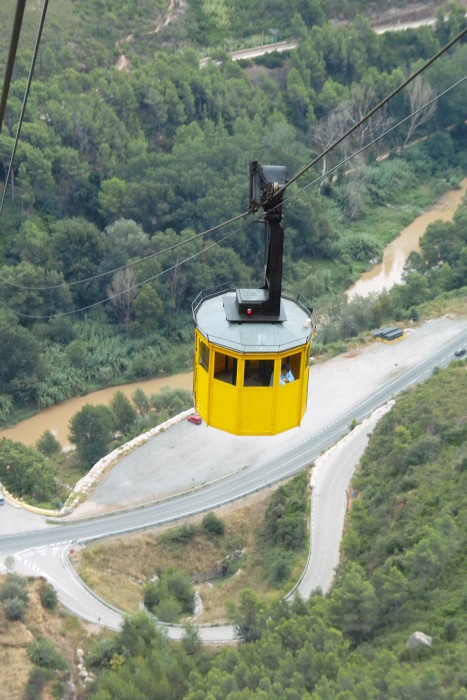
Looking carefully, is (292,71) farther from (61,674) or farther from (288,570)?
(61,674)

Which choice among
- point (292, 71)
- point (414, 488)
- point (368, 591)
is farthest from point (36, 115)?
point (368, 591)

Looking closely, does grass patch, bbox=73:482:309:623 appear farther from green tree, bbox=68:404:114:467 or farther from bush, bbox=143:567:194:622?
green tree, bbox=68:404:114:467

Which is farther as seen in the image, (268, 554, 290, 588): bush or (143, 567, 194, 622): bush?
(268, 554, 290, 588): bush

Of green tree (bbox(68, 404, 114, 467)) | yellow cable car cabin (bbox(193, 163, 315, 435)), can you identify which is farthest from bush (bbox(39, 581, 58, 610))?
yellow cable car cabin (bbox(193, 163, 315, 435))

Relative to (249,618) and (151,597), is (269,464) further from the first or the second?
(249,618)

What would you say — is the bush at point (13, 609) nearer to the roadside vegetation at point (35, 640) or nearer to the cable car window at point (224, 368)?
the roadside vegetation at point (35, 640)

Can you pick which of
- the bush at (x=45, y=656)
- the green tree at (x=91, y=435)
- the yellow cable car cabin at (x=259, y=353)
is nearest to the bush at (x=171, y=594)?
the bush at (x=45, y=656)

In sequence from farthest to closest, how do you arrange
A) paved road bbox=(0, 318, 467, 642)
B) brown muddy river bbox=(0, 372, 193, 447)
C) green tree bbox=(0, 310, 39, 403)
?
green tree bbox=(0, 310, 39, 403) < brown muddy river bbox=(0, 372, 193, 447) < paved road bbox=(0, 318, 467, 642)
